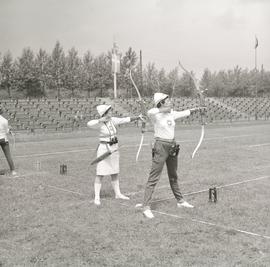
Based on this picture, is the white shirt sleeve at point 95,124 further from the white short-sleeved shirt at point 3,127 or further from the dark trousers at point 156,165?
the white short-sleeved shirt at point 3,127

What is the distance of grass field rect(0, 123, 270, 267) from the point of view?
5918 mm

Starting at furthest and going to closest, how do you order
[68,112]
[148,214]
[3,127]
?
[68,112] → [3,127] → [148,214]

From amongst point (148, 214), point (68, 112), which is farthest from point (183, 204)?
point (68, 112)

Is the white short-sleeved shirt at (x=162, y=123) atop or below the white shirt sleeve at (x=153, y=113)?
below

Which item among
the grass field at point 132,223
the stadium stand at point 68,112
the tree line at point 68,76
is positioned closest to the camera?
the grass field at point 132,223

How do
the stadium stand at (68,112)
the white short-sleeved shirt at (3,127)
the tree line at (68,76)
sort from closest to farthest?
1. the white short-sleeved shirt at (3,127)
2. the stadium stand at (68,112)
3. the tree line at (68,76)

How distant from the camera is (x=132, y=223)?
24.6ft

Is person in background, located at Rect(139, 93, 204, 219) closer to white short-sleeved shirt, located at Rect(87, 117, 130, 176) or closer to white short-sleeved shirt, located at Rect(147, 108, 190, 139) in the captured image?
white short-sleeved shirt, located at Rect(147, 108, 190, 139)

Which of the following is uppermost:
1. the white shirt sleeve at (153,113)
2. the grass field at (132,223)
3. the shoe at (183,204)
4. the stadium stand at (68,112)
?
the white shirt sleeve at (153,113)

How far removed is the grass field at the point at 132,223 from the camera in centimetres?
592

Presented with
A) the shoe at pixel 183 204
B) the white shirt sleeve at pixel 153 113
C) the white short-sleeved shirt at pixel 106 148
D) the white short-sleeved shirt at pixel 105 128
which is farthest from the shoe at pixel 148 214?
the white short-sleeved shirt at pixel 105 128

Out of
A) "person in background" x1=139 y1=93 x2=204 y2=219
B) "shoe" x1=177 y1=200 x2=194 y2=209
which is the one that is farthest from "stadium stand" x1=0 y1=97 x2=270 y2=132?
"person in background" x1=139 y1=93 x2=204 y2=219

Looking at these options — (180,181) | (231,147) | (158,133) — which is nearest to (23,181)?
(180,181)

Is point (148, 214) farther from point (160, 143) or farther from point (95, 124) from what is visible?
point (95, 124)
